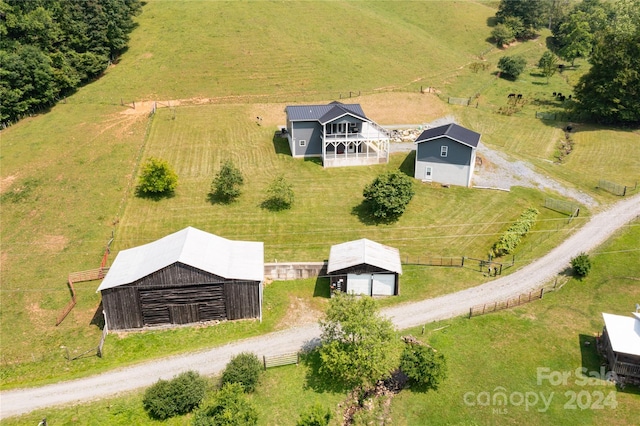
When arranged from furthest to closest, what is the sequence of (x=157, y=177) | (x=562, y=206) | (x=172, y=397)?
(x=157, y=177), (x=562, y=206), (x=172, y=397)

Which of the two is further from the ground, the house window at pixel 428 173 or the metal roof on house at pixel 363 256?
the house window at pixel 428 173

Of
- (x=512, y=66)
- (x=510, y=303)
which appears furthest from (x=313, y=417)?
(x=512, y=66)

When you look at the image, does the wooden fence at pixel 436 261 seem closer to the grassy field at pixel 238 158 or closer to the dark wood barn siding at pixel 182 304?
the grassy field at pixel 238 158

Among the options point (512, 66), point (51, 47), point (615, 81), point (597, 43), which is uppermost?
point (597, 43)

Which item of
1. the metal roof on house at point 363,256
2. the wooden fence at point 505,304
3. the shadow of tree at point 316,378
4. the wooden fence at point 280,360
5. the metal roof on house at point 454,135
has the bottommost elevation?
the shadow of tree at point 316,378

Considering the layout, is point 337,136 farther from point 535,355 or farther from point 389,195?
point 535,355

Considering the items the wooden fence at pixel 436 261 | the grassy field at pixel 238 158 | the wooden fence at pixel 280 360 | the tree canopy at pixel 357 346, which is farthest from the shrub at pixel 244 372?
the wooden fence at pixel 436 261

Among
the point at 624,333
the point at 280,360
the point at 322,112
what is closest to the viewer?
the point at 624,333

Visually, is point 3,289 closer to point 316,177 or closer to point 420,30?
point 316,177
